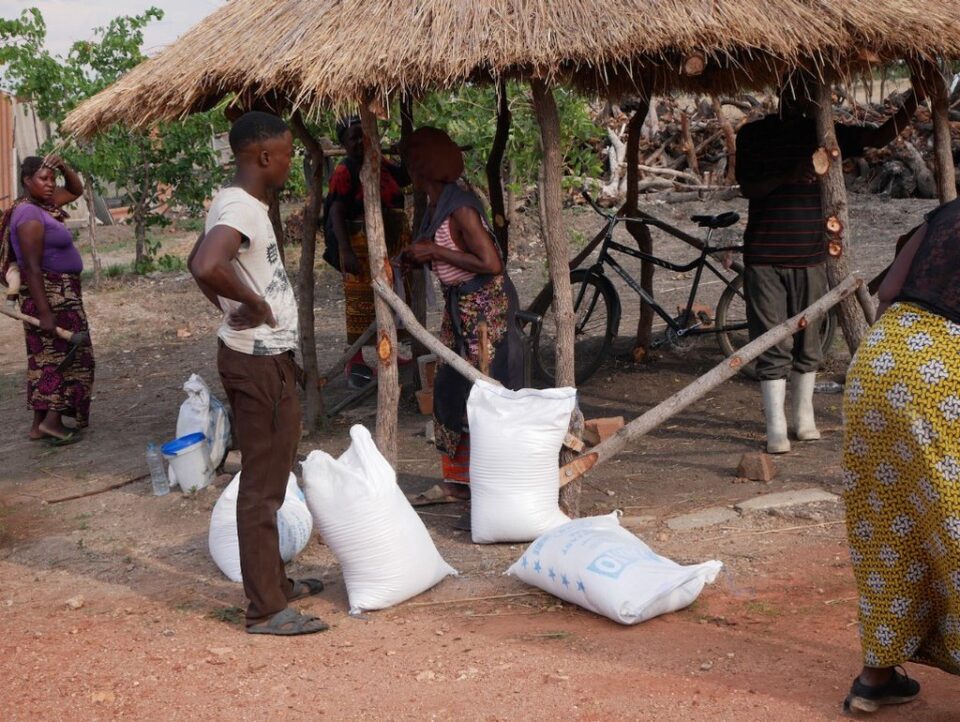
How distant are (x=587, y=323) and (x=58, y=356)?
380 centimetres

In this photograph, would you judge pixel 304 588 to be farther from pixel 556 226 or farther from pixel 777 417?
pixel 777 417

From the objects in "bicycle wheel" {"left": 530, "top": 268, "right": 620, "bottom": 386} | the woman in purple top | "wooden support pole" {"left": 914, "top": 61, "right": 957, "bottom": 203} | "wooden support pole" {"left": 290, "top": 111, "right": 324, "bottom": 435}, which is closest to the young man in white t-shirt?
"wooden support pole" {"left": 290, "top": 111, "right": 324, "bottom": 435}

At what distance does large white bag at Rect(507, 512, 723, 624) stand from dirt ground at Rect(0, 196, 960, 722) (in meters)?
0.08

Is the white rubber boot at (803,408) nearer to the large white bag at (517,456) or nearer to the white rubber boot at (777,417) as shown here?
the white rubber boot at (777,417)

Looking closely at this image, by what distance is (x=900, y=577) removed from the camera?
10.6ft

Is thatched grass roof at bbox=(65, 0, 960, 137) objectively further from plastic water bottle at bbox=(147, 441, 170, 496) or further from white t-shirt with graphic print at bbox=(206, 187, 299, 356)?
plastic water bottle at bbox=(147, 441, 170, 496)

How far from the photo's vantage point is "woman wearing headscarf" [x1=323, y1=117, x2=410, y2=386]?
7.75 meters

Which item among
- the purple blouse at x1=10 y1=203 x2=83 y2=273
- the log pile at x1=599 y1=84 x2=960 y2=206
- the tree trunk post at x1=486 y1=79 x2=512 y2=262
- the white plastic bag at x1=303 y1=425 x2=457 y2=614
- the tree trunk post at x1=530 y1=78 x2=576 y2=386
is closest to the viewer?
the white plastic bag at x1=303 y1=425 x2=457 y2=614

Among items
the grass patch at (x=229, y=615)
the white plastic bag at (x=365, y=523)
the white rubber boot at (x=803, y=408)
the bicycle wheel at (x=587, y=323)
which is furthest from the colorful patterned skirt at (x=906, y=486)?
the bicycle wheel at (x=587, y=323)

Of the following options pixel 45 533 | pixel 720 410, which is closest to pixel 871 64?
pixel 720 410

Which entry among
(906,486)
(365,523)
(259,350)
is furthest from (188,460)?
(906,486)

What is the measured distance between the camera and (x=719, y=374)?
5.66 meters

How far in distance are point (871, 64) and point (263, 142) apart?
11.2 feet

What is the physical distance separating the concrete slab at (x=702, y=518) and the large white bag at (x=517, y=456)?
630mm
